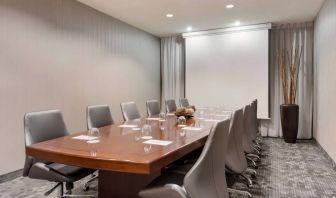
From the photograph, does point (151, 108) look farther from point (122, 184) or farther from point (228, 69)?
point (228, 69)

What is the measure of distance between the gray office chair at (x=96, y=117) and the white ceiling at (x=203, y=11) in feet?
7.40

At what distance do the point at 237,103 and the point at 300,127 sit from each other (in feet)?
5.18

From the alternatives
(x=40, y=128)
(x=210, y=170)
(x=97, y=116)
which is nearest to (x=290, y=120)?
(x=97, y=116)

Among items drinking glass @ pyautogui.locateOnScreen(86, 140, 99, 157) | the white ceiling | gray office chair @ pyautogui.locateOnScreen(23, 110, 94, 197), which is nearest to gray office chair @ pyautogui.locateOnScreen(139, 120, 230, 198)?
drinking glass @ pyautogui.locateOnScreen(86, 140, 99, 157)

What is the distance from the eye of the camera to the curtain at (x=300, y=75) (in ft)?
20.0

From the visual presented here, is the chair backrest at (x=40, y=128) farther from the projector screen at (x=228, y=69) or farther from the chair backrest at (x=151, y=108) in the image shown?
the projector screen at (x=228, y=69)

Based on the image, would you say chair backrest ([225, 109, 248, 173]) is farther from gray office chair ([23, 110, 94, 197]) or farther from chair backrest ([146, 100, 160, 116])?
chair backrest ([146, 100, 160, 116])

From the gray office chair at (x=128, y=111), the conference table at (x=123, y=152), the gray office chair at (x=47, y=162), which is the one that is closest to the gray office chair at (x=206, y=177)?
the conference table at (x=123, y=152)

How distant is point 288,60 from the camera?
6.18 meters

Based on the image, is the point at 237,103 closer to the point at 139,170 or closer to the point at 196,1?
the point at 196,1

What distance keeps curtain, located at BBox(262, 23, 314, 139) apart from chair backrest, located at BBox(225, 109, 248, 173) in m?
4.11

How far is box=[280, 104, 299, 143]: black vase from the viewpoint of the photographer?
5582mm

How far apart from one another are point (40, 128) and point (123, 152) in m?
1.21

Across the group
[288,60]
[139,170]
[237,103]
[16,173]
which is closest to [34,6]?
[16,173]
